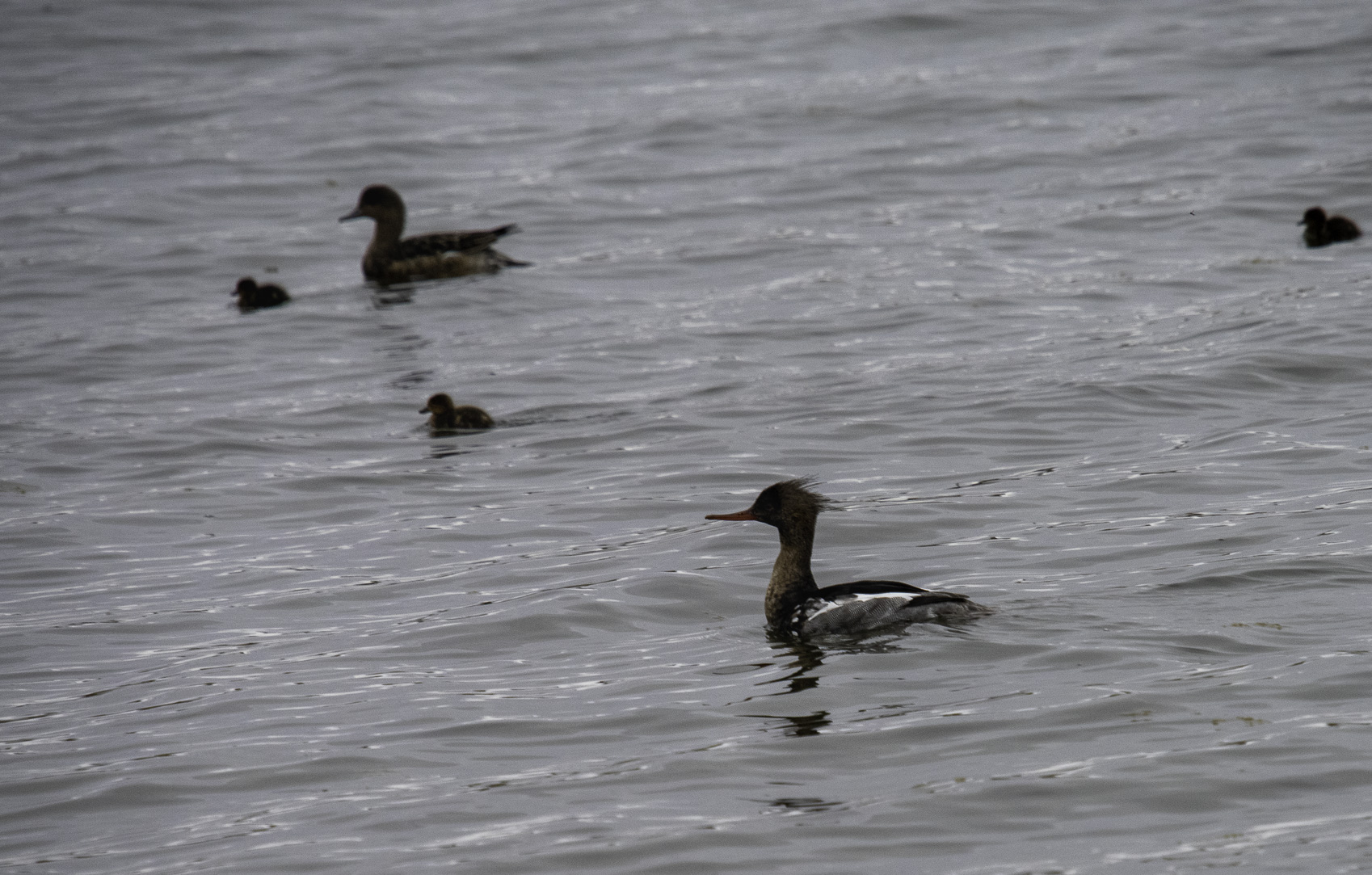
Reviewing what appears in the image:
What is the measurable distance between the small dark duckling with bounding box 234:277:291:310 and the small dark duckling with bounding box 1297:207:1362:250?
32.2 feet

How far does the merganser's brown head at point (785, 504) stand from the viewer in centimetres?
848

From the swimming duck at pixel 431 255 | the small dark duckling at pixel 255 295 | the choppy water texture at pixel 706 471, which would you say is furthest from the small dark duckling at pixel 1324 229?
the small dark duckling at pixel 255 295

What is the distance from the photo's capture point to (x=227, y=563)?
9812mm

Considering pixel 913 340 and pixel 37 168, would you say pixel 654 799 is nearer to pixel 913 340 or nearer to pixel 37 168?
pixel 913 340

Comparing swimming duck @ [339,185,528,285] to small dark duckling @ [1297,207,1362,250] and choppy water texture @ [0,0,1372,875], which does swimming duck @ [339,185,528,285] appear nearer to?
choppy water texture @ [0,0,1372,875]

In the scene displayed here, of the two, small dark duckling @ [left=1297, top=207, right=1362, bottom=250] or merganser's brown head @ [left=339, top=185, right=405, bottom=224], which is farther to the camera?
merganser's brown head @ [left=339, top=185, right=405, bottom=224]

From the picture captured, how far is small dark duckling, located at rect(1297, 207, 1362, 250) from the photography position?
52.1ft

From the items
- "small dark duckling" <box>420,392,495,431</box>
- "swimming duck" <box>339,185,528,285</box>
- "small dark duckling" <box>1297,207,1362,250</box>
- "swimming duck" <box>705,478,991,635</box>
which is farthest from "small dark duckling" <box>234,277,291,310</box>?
"small dark duckling" <box>1297,207,1362,250</box>

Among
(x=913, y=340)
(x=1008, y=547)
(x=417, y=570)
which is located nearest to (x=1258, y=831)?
(x=1008, y=547)

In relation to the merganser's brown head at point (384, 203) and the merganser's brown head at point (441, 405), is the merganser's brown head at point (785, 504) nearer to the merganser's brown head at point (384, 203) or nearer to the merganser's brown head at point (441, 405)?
the merganser's brown head at point (441, 405)

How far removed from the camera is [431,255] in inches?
712

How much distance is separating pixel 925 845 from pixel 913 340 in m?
8.73

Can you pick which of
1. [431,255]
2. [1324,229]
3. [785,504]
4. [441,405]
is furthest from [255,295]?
[1324,229]

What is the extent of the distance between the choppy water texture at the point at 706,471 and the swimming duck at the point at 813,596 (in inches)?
7.3
